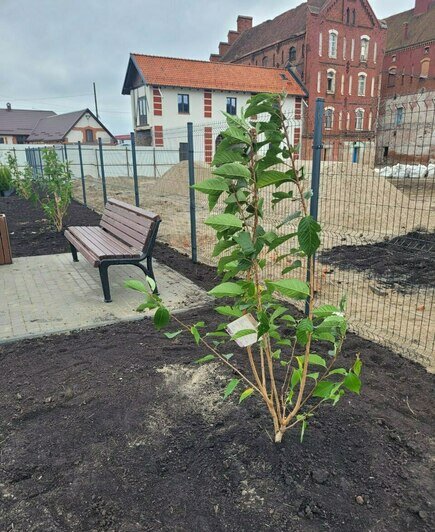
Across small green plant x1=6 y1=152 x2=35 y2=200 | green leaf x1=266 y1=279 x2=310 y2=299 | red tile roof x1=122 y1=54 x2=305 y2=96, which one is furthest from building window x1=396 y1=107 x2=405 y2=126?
red tile roof x1=122 y1=54 x2=305 y2=96

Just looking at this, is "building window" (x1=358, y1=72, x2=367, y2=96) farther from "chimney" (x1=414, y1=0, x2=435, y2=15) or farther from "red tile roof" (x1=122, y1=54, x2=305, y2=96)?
"chimney" (x1=414, y1=0, x2=435, y2=15)

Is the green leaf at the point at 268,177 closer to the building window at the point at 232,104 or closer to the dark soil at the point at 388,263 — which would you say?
the dark soil at the point at 388,263

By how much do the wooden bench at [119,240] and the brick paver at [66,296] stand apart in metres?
0.33

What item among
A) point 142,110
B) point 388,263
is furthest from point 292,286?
point 142,110

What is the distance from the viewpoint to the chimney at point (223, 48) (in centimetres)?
5103

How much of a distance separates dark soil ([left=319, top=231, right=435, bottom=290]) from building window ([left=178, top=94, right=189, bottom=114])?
27485 mm

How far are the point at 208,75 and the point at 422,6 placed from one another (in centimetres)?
2929

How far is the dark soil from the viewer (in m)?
5.73

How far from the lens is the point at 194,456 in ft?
7.19

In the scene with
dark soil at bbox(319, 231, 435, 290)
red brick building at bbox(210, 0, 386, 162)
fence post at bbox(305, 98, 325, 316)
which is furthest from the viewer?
red brick building at bbox(210, 0, 386, 162)

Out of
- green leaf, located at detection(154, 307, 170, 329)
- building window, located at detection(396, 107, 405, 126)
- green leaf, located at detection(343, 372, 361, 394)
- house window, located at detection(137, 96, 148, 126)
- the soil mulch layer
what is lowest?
the soil mulch layer

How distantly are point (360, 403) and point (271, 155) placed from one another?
5.58ft

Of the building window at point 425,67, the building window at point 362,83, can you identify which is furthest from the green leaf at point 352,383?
the building window at point 425,67

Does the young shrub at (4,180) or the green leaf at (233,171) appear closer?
the green leaf at (233,171)
